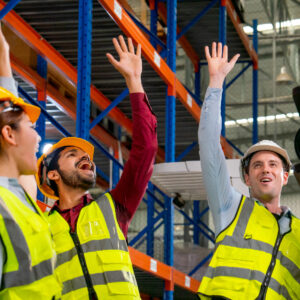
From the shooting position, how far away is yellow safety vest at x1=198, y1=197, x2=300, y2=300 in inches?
153

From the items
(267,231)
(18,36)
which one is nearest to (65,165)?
(267,231)

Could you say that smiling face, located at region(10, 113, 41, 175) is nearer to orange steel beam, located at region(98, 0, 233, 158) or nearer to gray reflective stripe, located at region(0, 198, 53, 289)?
gray reflective stripe, located at region(0, 198, 53, 289)

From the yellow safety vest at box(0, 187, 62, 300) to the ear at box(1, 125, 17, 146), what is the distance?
19 centimetres

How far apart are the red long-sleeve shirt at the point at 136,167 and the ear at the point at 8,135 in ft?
3.26

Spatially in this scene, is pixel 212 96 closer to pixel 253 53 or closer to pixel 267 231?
pixel 267 231

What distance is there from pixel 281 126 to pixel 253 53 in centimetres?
661

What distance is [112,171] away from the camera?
Answer: 45.8ft

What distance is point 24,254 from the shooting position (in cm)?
279

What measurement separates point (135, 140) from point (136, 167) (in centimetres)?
16

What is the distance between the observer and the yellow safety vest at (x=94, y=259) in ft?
13.0

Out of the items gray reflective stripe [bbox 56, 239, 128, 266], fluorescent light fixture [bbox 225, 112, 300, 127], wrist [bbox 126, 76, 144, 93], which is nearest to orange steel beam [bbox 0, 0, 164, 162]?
wrist [bbox 126, 76, 144, 93]

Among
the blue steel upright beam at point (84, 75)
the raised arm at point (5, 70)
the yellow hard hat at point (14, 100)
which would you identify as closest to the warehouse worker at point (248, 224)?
the raised arm at point (5, 70)

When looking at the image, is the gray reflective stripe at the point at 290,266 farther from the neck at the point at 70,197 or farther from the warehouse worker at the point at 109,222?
the neck at the point at 70,197

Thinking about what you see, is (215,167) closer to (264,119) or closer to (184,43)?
(184,43)
